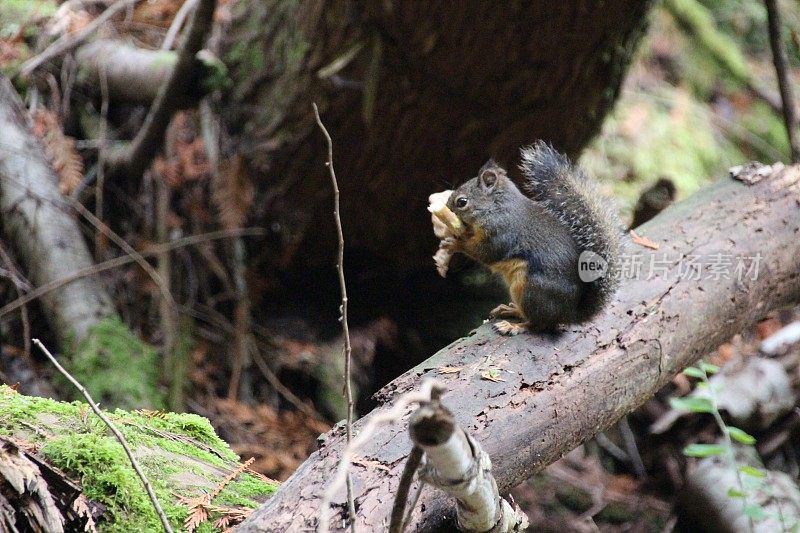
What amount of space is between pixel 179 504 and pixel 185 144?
9.65ft

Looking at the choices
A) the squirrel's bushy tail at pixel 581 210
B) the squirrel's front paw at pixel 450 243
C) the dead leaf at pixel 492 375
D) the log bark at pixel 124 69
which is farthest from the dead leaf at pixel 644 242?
the log bark at pixel 124 69

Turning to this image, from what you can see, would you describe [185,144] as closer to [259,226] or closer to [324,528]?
[259,226]

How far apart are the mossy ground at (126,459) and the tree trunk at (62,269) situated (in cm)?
150

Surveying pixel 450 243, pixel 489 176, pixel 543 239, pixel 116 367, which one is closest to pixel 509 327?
pixel 543 239

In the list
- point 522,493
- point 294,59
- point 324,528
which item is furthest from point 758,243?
point 324,528

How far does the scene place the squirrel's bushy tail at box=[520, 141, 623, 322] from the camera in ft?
9.02

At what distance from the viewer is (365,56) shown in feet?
12.2

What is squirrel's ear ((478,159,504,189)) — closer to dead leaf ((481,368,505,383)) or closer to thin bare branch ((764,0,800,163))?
dead leaf ((481,368,505,383))

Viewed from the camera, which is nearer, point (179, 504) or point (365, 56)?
point (179, 504)

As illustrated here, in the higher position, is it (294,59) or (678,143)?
(294,59)

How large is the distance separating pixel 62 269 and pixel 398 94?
1.80m

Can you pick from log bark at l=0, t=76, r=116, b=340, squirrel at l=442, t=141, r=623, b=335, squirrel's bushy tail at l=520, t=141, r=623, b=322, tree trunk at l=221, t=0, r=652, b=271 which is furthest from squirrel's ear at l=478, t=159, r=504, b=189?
log bark at l=0, t=76, r=116, b=340

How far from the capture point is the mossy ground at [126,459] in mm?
1845

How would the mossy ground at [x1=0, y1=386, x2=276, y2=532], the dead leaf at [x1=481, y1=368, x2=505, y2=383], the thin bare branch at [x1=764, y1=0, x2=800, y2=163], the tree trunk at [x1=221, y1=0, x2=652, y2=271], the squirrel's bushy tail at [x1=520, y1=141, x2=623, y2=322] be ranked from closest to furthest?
the mossy ground at [x1=0, y1=386, x2=276, y2=532]
the dead leaf at [x1=481, y1=368, x2=505, y2=383]
the squirrel's bushy tail at [x1=520, y1=141, x2=623, y2=322]
the tree trunk at [x1=221, y1=0, x2=652, y2=271]
the thin bare branch at [x1=764, y1=0, x2=800, y2=163]
